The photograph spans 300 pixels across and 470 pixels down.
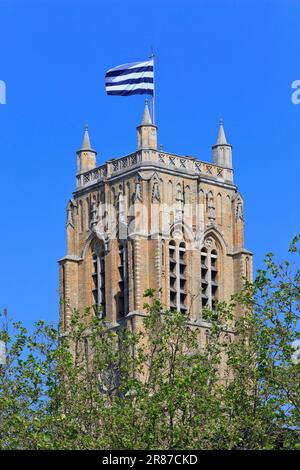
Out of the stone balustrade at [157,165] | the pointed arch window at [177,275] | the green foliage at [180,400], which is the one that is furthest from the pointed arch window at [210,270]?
the green foliage at [180,400]

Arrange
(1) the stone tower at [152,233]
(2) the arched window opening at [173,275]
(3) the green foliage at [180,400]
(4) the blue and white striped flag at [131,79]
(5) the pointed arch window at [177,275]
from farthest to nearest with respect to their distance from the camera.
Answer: (5) the pointed arch window at [177,275]
(2) the arched window opening at [173,275]
(1) the stone tower at [152,233]
(4) the blue and white striped flag at [131,79]
(3) the green foliage at [180,400]

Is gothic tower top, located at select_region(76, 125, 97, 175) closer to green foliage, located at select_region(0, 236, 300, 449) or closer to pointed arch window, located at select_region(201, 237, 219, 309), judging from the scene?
pointed arch window, located at select_region(201, 237, 219, 309)

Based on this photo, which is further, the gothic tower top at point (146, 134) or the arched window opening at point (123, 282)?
the gothic tower top at point (146, 134)

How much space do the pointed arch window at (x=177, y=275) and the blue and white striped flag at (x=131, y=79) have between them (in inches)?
467

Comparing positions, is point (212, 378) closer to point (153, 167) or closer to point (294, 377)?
point (294, 377)

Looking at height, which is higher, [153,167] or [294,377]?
[153,167]

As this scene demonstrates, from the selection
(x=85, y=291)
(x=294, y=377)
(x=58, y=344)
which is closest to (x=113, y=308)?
(x=85, y=291)

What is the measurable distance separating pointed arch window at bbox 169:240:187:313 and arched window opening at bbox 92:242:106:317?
18.9 ft

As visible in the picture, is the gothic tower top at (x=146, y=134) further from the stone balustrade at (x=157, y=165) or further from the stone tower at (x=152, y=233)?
the stone balustrade at (x=157, y=165)

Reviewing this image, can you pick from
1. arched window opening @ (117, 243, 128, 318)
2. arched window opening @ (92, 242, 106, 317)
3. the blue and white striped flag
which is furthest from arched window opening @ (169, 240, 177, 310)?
the blue and white striped flag

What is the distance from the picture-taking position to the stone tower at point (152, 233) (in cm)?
14988

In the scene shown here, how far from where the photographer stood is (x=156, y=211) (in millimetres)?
150250

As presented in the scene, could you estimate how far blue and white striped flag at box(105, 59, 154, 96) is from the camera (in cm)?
14412

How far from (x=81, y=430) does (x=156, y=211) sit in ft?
221
